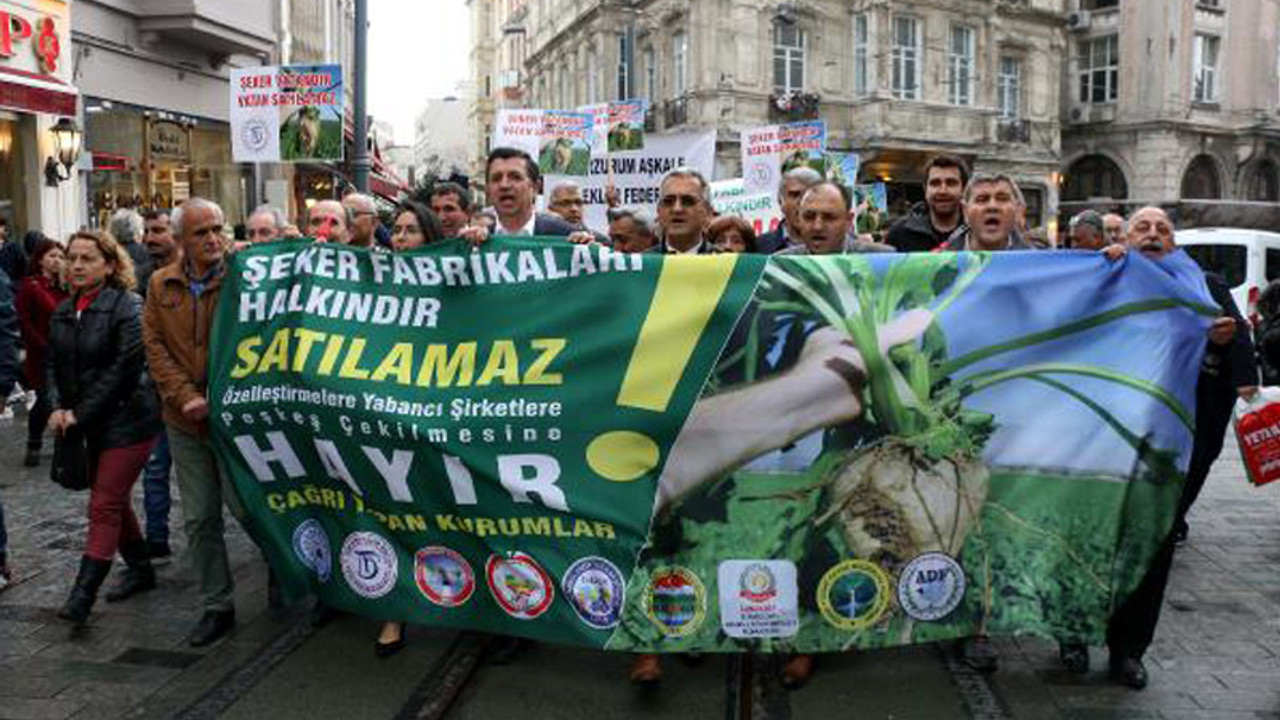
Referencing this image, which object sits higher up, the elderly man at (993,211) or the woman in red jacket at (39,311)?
the elderly man at (993,211)

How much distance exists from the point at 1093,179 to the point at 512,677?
4345cm

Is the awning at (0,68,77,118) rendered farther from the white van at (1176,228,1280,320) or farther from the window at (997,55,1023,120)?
the window at (997,55,1023,120)

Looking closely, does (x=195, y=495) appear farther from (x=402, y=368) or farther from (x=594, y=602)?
(x=594, y=602)

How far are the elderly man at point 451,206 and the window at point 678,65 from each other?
88.3 feet

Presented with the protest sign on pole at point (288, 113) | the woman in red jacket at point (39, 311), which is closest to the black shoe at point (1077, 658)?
the woman in red jacket at point (39, 311)

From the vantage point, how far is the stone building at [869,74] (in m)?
31.6

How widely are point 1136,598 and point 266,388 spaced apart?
370 centimetres

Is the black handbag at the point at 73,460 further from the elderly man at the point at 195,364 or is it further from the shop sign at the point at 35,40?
the shop sign at the point at 35,40

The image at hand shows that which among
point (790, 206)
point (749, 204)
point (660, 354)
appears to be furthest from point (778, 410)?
point (749, 204)

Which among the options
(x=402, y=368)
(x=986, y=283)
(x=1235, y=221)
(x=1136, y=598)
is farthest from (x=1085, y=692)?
(x=1235, y=221)

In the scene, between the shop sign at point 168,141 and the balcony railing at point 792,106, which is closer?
the shop sign at point 168,141

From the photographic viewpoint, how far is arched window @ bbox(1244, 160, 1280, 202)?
147ft

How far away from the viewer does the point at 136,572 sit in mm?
6234

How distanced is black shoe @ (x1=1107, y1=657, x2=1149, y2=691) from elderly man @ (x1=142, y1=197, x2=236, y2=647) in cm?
389
